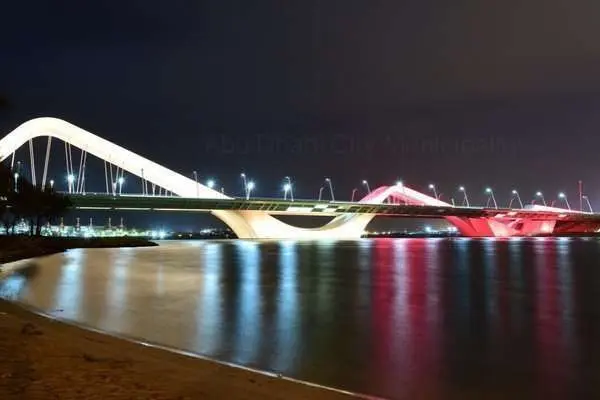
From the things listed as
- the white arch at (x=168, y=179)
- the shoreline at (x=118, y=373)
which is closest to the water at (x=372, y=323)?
the shoreline at (x=118, y=373)

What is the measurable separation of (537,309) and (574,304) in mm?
1811

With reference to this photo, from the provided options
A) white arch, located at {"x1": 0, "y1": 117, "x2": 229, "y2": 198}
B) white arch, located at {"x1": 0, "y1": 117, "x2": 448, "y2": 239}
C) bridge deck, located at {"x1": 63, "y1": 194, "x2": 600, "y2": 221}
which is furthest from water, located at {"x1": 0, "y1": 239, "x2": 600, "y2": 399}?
white arch, located at {"x1": 0, "y1": 117, "x2": 229, "y2": 198}

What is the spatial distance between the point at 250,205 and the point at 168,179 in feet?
43.6

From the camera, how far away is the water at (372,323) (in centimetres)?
883

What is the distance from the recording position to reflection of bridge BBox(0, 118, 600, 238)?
280 feet

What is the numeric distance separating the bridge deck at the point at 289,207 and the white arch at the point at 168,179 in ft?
8.77

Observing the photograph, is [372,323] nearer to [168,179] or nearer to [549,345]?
[549,345]

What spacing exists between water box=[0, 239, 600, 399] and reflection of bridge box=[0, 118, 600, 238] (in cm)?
5971

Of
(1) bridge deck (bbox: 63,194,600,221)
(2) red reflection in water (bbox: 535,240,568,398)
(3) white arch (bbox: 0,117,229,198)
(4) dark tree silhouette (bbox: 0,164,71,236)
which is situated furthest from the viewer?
(3) white arch (bbox: 0,117,229,198)

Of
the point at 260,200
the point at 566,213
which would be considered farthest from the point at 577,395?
the point at 566,213

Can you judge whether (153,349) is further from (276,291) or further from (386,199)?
(386,199)

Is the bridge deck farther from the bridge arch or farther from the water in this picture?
the water

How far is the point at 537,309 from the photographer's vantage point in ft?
55.2

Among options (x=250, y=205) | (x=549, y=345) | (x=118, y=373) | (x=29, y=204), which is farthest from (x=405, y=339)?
(x=250, y=205)
